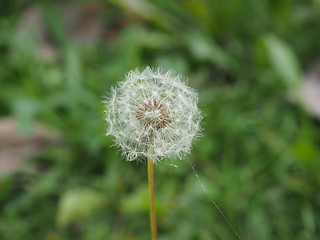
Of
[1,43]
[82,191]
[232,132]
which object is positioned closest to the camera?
[82,191]

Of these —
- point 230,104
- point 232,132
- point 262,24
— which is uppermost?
point 262,24

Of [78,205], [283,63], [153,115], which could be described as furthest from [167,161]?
[283,63]

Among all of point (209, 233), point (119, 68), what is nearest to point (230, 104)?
point (119, 68)

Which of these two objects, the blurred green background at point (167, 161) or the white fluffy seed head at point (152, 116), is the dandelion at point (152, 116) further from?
the blurred green background at point (167, 161)

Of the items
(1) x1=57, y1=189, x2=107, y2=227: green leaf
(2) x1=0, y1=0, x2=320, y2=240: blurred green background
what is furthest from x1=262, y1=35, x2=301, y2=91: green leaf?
(1) x1=57, y1=189, x2=107, y2=227: green leaf

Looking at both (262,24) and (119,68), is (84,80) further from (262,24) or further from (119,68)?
(262,24)

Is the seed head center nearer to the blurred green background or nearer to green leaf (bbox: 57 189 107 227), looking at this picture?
the blurred green background

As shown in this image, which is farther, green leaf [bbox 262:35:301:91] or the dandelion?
green leaf [bbox 262:35:301:91]
